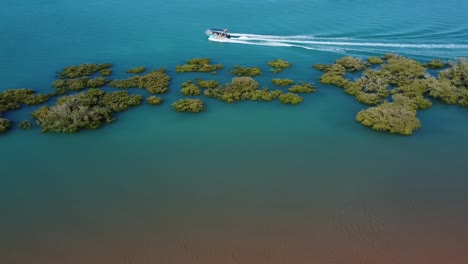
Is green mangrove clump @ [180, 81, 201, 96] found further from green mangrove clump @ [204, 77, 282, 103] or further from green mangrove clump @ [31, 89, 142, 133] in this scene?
green mangrove clump @ [31, 89, 142, 133]

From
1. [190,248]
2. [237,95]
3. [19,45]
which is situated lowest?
[190,248]

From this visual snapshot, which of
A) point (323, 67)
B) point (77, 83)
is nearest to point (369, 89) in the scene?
point (323, 67)

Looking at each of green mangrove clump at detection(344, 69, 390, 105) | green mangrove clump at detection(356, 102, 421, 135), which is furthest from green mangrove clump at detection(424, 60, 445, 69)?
green mangrove clump at detection(356, 102, 421, 135)

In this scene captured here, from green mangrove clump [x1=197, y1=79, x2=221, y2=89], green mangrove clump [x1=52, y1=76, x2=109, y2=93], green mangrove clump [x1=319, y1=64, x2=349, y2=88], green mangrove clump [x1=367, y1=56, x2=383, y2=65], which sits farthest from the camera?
green mangrove clump [x1=367, y1=56, x2=383, y2=65]

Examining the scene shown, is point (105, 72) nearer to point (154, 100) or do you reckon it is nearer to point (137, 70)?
point (137, 70)

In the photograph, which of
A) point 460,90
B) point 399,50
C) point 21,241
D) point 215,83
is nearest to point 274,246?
point 21,241

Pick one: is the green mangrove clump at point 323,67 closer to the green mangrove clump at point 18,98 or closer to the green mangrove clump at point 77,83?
the green mangrove clump at point 77,83

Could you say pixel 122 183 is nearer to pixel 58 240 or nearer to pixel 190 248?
pixel 58 240
